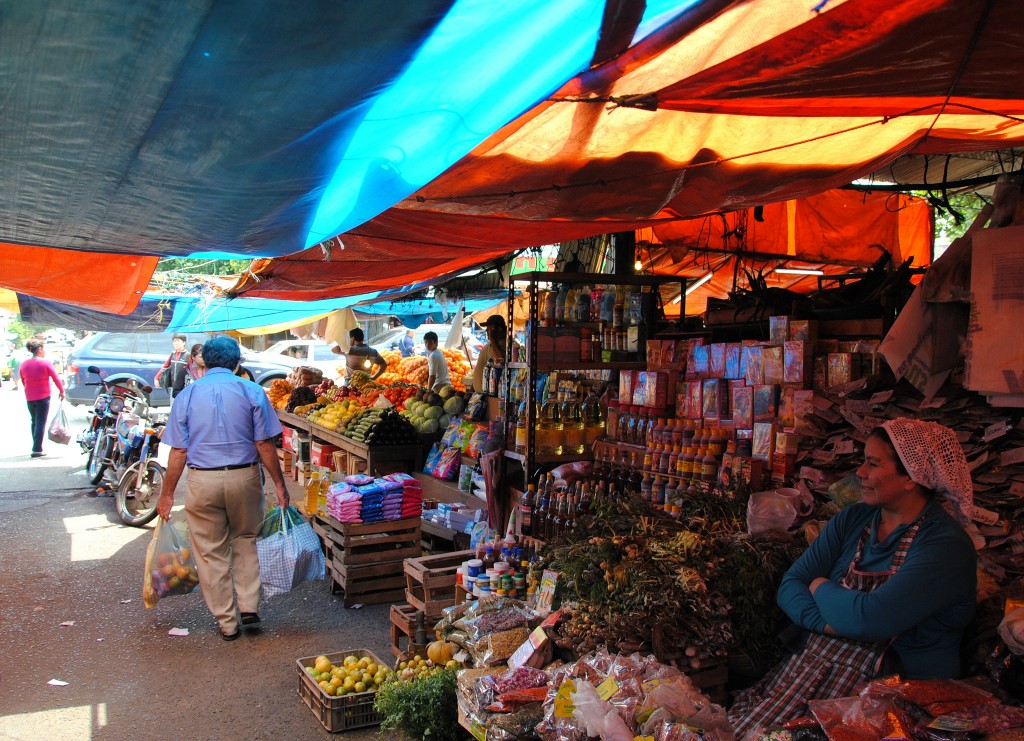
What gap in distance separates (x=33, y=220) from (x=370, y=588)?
387 cm

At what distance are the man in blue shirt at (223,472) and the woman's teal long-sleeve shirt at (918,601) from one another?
162 inches

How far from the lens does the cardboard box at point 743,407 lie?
16.0ft

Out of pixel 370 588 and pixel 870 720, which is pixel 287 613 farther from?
pixel 870 720

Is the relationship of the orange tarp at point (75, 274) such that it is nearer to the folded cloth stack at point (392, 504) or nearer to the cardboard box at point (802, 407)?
the folded cloth stack at point (392, 504)

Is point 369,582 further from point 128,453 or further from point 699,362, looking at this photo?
point 128,453

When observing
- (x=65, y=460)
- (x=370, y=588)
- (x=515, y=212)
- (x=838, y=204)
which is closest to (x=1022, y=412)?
(x=515, y=212)

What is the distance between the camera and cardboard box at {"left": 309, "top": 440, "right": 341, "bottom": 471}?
33.7ft

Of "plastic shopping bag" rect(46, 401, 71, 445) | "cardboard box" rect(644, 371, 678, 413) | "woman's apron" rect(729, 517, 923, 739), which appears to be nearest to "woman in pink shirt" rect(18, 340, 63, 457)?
"plastic shopping bag" rect(46, 401, 71, 445)

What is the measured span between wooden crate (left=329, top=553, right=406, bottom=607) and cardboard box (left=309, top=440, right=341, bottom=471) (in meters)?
3.52

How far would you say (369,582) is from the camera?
6.60 meters

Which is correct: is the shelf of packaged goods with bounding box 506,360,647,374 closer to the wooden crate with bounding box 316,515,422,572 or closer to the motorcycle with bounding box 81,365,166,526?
the wooden crate with bounding box 316,515,422,572

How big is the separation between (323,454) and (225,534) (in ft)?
→ 14.8

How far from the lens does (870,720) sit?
254cm

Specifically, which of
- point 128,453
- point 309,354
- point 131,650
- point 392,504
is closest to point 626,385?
point 392,504
